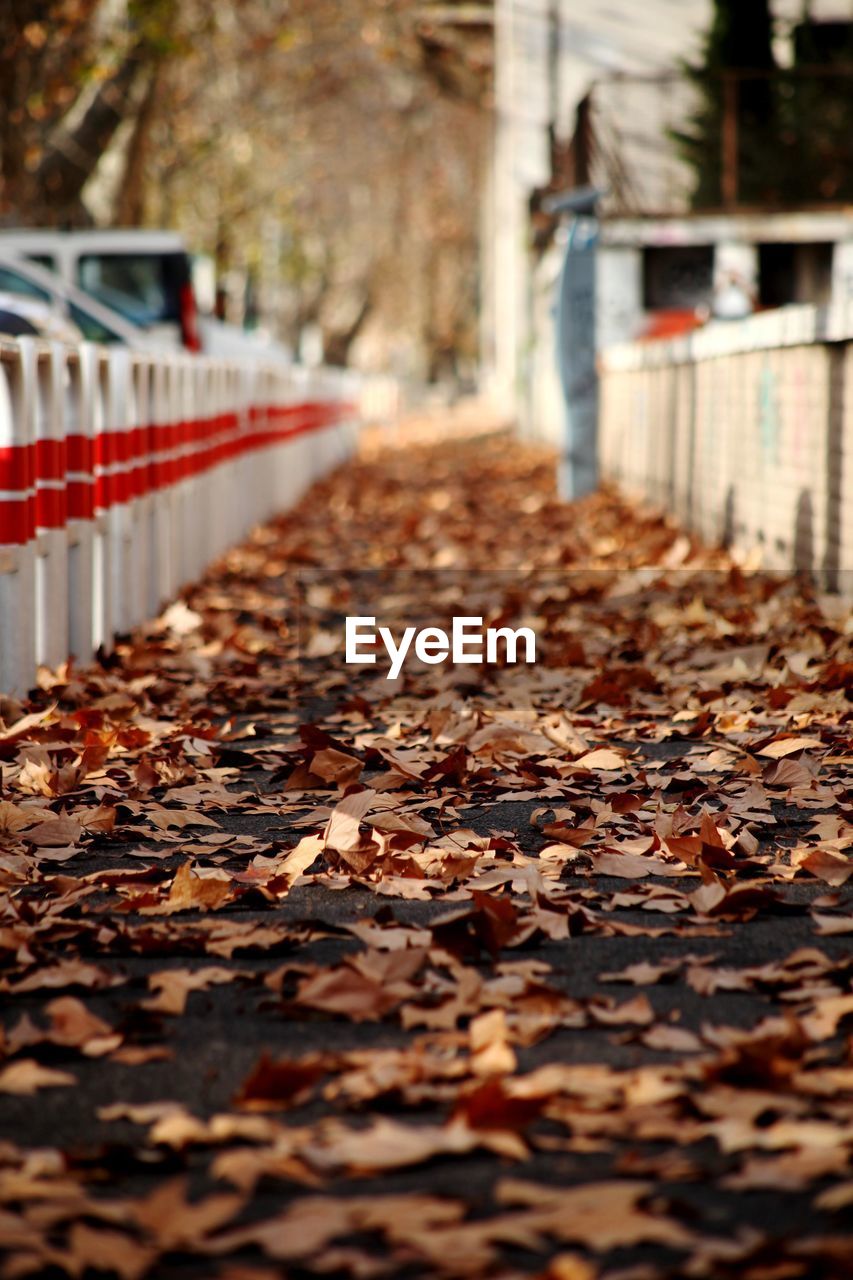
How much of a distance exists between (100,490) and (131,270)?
18.6 meters

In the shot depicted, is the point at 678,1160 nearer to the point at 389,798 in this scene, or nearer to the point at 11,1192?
the point at 11,1192

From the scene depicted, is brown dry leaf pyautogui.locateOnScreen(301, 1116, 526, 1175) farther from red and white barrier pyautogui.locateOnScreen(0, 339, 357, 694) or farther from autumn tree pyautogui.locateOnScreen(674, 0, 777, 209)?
autumn tree pyautogui.locateOnScreen(674, 0, 777, 209)

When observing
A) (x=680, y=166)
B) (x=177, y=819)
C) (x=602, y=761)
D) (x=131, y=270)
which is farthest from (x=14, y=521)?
(x=680, y=166)

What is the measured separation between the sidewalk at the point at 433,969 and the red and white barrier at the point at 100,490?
35cm

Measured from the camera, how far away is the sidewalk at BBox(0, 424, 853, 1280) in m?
3.04

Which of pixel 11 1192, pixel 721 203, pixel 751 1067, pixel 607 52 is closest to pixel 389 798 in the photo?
pixel 751 1067

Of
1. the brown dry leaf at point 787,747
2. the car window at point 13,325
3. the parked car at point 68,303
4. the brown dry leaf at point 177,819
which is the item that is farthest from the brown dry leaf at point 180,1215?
the parked car at point 68,303

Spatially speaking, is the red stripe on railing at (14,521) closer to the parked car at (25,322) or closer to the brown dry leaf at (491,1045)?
the brown dry leaf at (491,1045)

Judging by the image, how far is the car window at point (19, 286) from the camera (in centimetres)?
2130

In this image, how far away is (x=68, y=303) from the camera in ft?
72.0

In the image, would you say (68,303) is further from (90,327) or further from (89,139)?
(89,139)

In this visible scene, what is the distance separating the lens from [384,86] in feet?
158

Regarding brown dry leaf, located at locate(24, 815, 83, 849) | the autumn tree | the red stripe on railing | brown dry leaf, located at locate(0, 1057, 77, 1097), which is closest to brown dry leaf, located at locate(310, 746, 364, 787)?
brown dry leaf, located at locate(24, 815, 83, 849)

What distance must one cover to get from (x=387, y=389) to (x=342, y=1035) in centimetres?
4406
